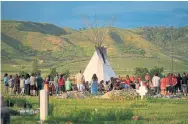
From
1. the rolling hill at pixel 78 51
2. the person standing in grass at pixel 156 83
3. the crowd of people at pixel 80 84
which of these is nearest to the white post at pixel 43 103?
the crowd of people at pixel 80 84

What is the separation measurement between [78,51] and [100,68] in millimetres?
124122

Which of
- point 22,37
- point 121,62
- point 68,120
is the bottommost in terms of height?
point 68,120

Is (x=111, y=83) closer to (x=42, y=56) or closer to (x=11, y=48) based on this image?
(x=42, y=56)

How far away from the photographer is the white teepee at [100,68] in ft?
130

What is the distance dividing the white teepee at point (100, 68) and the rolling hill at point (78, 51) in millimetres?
79928

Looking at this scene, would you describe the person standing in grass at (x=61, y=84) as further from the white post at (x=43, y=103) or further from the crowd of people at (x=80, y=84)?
the white post at (x=43, y=103)

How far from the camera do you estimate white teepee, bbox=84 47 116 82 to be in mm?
39594

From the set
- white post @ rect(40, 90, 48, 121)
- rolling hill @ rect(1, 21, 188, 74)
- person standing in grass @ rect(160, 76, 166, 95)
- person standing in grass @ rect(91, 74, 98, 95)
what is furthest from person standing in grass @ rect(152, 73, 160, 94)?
rolling hill @ rect(1, 21, 188, 74)

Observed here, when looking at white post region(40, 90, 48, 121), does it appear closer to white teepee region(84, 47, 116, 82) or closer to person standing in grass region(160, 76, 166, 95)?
person standing in grass region(160, 76, 166, 95)

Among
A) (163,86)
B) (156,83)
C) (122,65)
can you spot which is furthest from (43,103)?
(122,65)

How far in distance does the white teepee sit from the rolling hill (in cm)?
7993

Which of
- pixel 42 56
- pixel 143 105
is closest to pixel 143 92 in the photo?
pixel 143 105

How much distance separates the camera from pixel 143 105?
21922 mm

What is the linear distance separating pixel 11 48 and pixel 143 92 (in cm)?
13614
